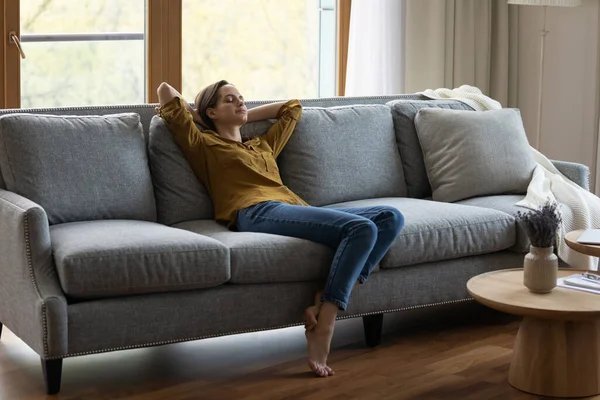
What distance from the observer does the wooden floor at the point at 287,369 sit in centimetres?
308

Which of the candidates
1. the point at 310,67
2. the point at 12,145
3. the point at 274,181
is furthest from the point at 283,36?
the point at 12,145

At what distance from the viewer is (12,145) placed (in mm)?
3385

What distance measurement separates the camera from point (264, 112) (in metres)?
3.90

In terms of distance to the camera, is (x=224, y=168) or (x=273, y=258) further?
Answer: (x=224, y=168)

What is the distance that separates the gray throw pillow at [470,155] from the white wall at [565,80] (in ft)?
4.65

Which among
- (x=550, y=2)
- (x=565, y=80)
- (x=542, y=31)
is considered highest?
(x=550, y=2)

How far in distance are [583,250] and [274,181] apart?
111cm

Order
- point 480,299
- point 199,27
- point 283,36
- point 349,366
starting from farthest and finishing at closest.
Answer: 1. point 283,36
2. point 199,27
3. point 349,366
4. point 480,299

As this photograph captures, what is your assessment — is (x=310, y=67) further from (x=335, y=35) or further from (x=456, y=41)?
(x=456, y=41)

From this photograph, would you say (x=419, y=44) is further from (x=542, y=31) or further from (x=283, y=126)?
(x=283, y=126)

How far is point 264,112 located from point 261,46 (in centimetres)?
148

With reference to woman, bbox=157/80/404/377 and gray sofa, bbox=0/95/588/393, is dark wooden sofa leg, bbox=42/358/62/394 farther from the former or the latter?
Answer: woman, bbox=157/80/404/377

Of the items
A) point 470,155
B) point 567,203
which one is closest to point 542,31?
point 470,155

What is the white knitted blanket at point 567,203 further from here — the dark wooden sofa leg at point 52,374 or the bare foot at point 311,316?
the dark wooden sofa leg at point 52,374
